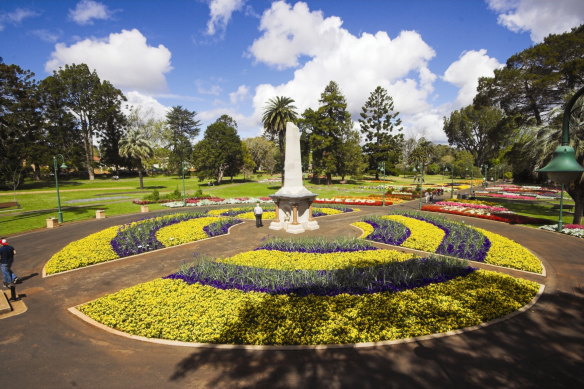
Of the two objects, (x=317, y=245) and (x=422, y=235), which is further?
Result: (x=422, y=235)

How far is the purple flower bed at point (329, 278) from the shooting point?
934 centimetres

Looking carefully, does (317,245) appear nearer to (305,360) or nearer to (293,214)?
(293,214)

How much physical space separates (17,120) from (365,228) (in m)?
64.0

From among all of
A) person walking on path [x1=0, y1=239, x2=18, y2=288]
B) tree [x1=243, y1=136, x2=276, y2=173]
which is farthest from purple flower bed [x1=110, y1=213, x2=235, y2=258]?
tree [x1=243, y1=136, x2=276, y2=173]

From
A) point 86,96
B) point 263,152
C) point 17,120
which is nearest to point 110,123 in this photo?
point 86,96

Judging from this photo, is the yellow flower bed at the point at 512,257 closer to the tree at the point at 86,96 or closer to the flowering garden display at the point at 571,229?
the flowering garden display at the point at 571,229

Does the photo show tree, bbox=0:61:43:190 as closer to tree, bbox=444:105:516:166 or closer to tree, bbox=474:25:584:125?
tree, bbox=474:25:584:125

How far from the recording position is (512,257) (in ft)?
40.7

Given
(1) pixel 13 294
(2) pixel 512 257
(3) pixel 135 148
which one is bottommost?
(1) pixel 13 294

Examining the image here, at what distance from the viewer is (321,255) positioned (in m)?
13.0

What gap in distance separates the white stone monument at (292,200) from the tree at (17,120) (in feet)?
162

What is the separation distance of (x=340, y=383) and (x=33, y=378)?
6.64m

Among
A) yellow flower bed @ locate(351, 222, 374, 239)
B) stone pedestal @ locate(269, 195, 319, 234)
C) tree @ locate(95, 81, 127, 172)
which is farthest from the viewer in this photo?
tree @ locate(95, 81, 127, 172)

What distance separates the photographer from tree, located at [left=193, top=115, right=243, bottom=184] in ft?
179
